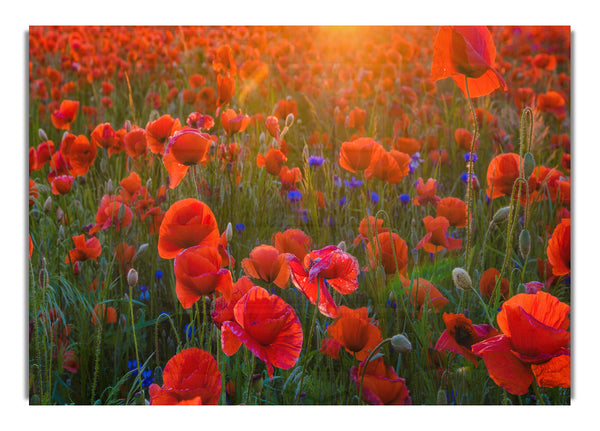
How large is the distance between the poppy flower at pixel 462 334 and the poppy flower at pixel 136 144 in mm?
1032

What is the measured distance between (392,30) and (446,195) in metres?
0.55

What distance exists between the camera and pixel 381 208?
189 cm

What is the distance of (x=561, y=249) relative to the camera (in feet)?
6.35

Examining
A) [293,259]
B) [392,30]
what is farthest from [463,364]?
[392,30]

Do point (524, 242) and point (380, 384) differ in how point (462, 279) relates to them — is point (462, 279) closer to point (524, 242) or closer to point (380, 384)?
point (524, 242)

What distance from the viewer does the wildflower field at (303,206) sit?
5.82ft

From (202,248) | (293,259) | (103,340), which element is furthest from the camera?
(103,340)

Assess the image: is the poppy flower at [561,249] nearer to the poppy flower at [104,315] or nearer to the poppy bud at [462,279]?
the poppy bud at [462,279]

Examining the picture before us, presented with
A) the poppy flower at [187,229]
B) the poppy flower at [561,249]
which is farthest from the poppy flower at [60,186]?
the poppy flower at [561,249]

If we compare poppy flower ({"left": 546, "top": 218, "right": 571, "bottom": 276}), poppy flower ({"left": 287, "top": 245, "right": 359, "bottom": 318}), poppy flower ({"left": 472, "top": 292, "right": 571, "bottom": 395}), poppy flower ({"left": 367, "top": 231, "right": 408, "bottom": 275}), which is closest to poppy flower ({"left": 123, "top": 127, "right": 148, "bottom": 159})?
poppy flower ({"left": 287, "top": 245, "right": 359, "bottom": 318})

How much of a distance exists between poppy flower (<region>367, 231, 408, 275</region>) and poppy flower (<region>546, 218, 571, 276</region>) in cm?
48

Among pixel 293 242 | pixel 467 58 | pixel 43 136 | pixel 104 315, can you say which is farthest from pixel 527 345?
pixel 43 136

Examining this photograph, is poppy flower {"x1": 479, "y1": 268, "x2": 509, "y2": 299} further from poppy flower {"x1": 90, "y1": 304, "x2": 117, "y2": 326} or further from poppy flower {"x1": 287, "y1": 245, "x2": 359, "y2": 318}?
poppy flower {"x1": 90, "y1": 304, "x2": 117, "y2": 326}
